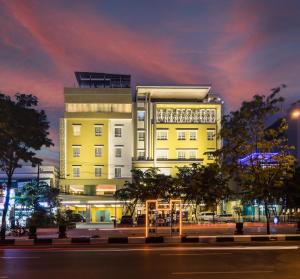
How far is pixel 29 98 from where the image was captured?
3319 cm

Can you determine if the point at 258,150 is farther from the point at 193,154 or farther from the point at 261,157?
the point at 193,154

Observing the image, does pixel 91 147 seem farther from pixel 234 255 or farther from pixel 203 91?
pixel 234 255

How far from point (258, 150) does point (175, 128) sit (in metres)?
48.2

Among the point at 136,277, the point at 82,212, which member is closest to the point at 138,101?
the point at 82,212

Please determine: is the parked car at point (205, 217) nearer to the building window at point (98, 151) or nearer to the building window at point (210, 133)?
the building window at point (210, 133)

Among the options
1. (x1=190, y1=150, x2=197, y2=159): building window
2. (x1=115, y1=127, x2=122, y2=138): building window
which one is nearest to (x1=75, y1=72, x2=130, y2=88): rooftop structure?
(x1=115, y1=127, x2=122, y2=138): building window

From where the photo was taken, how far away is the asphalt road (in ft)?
46.0

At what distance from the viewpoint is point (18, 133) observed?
105 ft

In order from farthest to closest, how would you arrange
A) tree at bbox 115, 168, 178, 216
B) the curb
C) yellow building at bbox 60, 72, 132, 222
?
yellow building at bbox 60, 72, 132, 222 < tree at bbox 115, 168, 178, 216 < the curb

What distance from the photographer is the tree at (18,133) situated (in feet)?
105

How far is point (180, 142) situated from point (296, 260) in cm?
6351

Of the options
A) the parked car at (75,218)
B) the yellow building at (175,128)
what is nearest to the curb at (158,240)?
the parked car at (75,218)

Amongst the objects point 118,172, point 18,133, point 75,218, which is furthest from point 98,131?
point 18,133

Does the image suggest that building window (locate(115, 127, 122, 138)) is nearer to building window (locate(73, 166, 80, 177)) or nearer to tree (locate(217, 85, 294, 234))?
building window (locate(73, 166, 80, 177))
